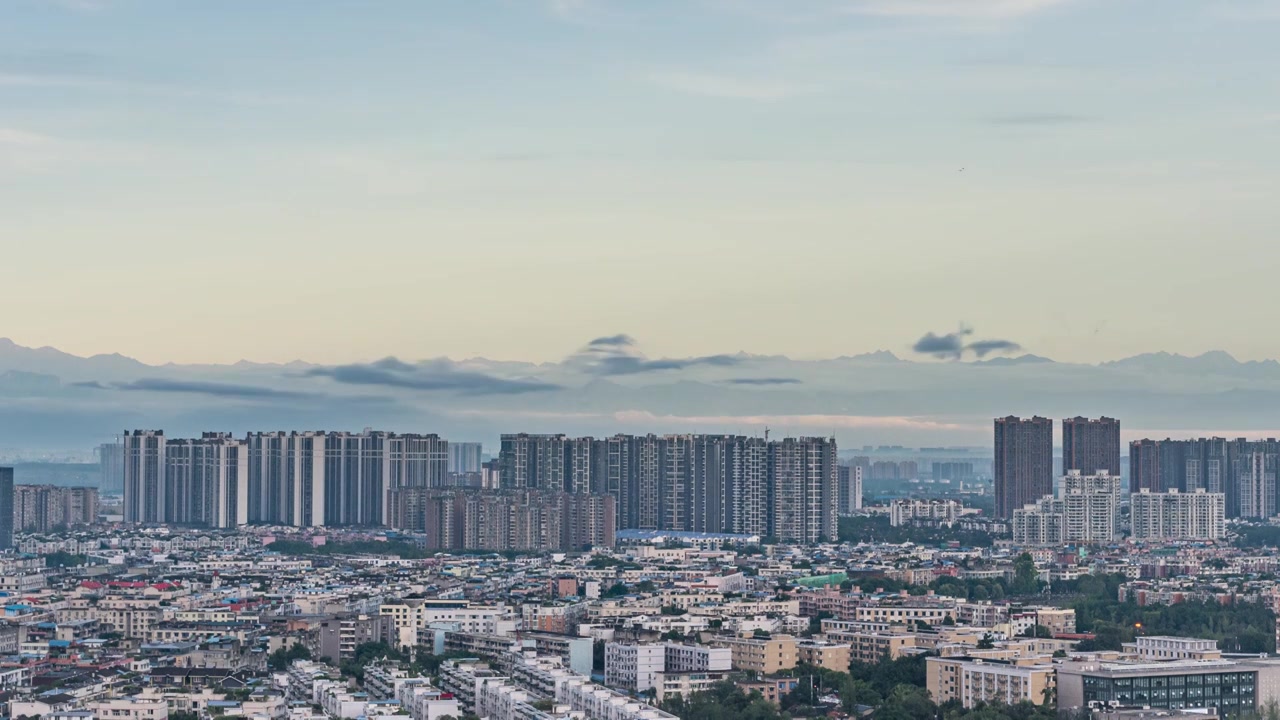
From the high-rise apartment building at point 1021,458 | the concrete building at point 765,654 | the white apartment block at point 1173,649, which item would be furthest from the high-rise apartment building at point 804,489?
the concrete building at point 765,654

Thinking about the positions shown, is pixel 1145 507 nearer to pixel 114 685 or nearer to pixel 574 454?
pixel 574 454

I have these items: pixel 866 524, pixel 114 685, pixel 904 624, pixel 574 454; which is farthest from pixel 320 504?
pixel 114 685

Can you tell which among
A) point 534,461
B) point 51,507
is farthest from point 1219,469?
point 51,507

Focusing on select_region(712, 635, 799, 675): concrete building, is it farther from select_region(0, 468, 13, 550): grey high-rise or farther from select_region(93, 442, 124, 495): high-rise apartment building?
select_region(93, 442, 124, 495): high-rise apartment building

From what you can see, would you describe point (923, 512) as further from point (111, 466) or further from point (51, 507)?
point (111, 466)

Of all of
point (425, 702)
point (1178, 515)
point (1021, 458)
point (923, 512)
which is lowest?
point (425, 702)

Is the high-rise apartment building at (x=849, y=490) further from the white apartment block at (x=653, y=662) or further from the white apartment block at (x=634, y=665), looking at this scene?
the white apartment block at (x=634, y=665)

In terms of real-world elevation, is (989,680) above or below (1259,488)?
below
